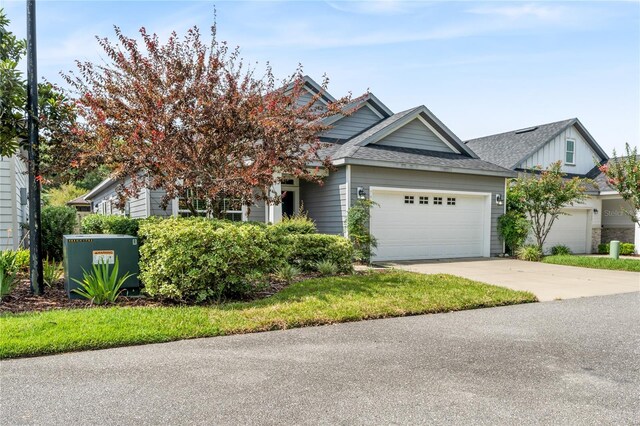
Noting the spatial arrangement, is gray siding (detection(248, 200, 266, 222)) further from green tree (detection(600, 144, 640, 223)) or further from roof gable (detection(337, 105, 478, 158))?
green tree (detection(600, 144, 640, 223))

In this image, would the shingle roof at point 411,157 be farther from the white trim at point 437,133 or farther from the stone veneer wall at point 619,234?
the stone veneer wall at point 619,234

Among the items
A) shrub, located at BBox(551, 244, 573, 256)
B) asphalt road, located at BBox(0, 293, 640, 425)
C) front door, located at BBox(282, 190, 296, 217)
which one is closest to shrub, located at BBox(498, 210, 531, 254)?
shrub, located at BBox(551, 244, 573, 256)

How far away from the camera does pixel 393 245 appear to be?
13.6 meters

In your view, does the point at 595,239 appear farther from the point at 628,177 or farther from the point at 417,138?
the point at 417,138

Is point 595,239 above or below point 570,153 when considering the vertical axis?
below

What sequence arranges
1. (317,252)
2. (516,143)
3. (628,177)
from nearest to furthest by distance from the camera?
(317,252) < (628,177) < (516,143)

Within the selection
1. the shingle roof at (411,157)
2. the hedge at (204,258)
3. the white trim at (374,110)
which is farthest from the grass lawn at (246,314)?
the white trim at (374,110)

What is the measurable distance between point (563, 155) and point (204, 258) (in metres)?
18.6

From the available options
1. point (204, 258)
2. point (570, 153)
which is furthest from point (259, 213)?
point (570, 153)

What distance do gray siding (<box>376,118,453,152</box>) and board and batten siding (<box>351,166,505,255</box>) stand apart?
4.99 ft

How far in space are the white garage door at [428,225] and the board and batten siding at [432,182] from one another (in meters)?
0.24

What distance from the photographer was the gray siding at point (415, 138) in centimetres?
1480

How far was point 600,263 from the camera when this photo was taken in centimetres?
1305

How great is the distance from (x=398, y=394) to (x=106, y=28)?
7.99m
